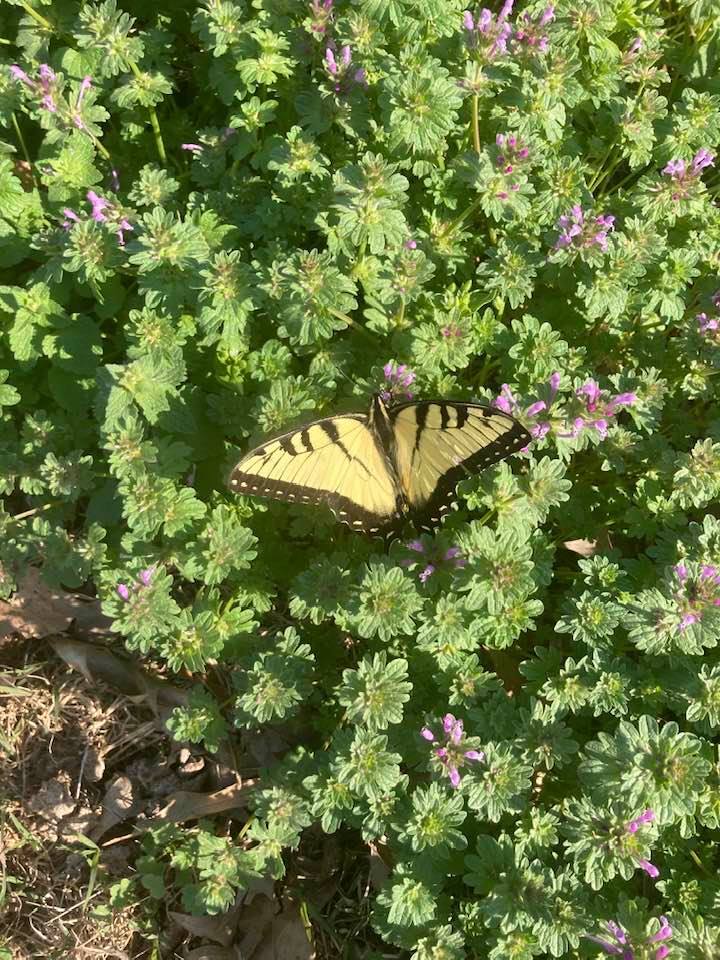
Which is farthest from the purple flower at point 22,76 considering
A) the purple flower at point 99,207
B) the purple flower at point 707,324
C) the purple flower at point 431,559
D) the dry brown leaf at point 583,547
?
the dry brown leaf at point 583,547

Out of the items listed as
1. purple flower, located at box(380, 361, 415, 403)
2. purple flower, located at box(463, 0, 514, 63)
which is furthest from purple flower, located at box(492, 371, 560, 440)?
purple flower, located at box(463, 0, 514, 63)

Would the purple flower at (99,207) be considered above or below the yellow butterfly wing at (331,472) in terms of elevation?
above

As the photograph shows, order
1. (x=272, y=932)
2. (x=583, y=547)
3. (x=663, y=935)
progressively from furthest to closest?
(x=583, y=547) < (x=272, y=932) < (x=663, y=935)

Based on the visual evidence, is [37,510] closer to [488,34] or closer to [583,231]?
[583,231]

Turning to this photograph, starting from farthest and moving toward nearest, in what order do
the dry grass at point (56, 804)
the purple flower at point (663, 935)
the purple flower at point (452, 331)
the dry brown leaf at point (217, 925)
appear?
the dry grass at point (56, 804) → the dry brown leaf at point (217, 925) → the purple flower at point (452, 331) → the purple flower at point (663, 935)

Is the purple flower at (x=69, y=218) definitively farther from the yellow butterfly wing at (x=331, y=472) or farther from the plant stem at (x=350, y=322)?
the yellow butterfly wing at (x=331, y=472)

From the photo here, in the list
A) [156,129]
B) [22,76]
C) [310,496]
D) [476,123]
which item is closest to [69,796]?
[310,496]
